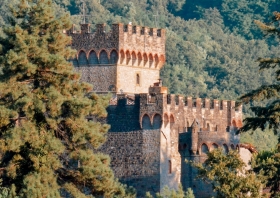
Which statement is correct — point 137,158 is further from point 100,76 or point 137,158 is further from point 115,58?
point 115,58

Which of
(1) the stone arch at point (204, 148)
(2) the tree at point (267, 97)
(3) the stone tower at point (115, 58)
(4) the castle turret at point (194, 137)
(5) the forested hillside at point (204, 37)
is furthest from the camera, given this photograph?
(5) the forested hillside at point (204, 37)

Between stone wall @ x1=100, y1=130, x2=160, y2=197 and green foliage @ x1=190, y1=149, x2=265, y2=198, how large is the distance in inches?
379

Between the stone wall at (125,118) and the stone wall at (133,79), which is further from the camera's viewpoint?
the stone wall at (133,79)

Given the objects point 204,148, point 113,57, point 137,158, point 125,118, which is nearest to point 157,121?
point 125,118

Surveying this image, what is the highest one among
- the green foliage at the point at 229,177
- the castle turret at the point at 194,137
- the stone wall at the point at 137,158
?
the castle turret at the point at 194,137

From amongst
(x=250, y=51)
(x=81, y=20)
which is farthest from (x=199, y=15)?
(x=81, y=20)

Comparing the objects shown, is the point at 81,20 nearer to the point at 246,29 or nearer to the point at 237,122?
the point at 246,29

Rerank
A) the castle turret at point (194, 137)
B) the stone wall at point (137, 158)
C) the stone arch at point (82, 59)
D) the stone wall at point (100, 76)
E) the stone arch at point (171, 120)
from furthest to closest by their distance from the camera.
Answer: the stone arch at point (82, 59) < the stone wall at point (100, 76) < the castle turret at point (194, 137) < the stone arch at point (171, 120) < the stone wall at point (137, 158)

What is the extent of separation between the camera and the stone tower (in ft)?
231

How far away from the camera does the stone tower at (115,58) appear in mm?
70375

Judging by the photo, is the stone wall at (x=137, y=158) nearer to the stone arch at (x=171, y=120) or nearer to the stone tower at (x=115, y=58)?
the stone arch at (x=171, y=120)

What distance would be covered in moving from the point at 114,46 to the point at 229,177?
16.5 metres

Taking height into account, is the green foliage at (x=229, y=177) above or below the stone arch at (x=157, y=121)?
below

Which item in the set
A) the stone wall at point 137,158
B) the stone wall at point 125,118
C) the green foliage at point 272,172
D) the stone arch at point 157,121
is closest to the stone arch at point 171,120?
the stone arch at point 157,121
